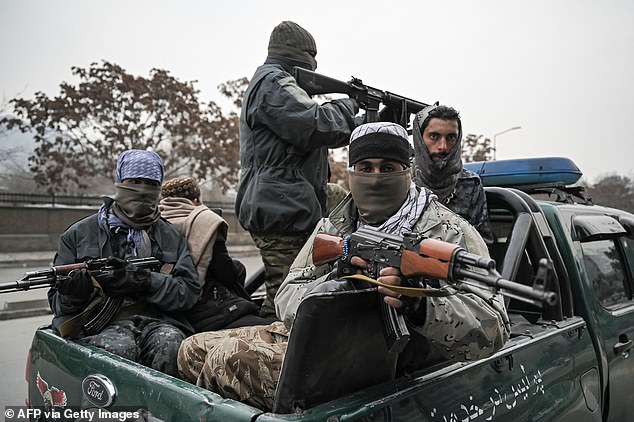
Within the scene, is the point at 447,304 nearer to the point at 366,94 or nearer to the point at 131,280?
the point at 131,280

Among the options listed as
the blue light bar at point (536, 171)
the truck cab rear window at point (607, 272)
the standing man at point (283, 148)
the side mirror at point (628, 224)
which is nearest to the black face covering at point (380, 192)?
the standing man at point (283, 148)

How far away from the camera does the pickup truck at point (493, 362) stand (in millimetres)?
1629

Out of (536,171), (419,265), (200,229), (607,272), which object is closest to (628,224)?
(607,272)

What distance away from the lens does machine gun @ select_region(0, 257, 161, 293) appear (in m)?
2.39

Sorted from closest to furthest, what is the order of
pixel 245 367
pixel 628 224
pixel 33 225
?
pixel 245 367 < pixel 628 224 < pixel 33 225

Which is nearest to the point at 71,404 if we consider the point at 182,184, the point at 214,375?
the point at 214,375

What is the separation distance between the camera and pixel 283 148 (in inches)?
127

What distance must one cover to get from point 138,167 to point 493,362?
2.00m

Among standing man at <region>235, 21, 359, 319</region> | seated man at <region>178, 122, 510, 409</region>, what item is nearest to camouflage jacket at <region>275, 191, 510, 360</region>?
seated man at <region>178, 122, 510, 409</region>

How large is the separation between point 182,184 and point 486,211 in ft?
6.30

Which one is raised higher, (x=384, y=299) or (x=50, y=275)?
(x=384, y=299)

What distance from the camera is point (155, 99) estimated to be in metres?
20.5

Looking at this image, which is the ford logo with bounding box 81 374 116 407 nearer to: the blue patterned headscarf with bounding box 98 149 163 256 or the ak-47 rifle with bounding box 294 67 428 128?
the blue patterned headscarf with bounding box 98 149 163 256

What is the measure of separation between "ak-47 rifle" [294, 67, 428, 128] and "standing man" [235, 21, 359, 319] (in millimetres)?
81
